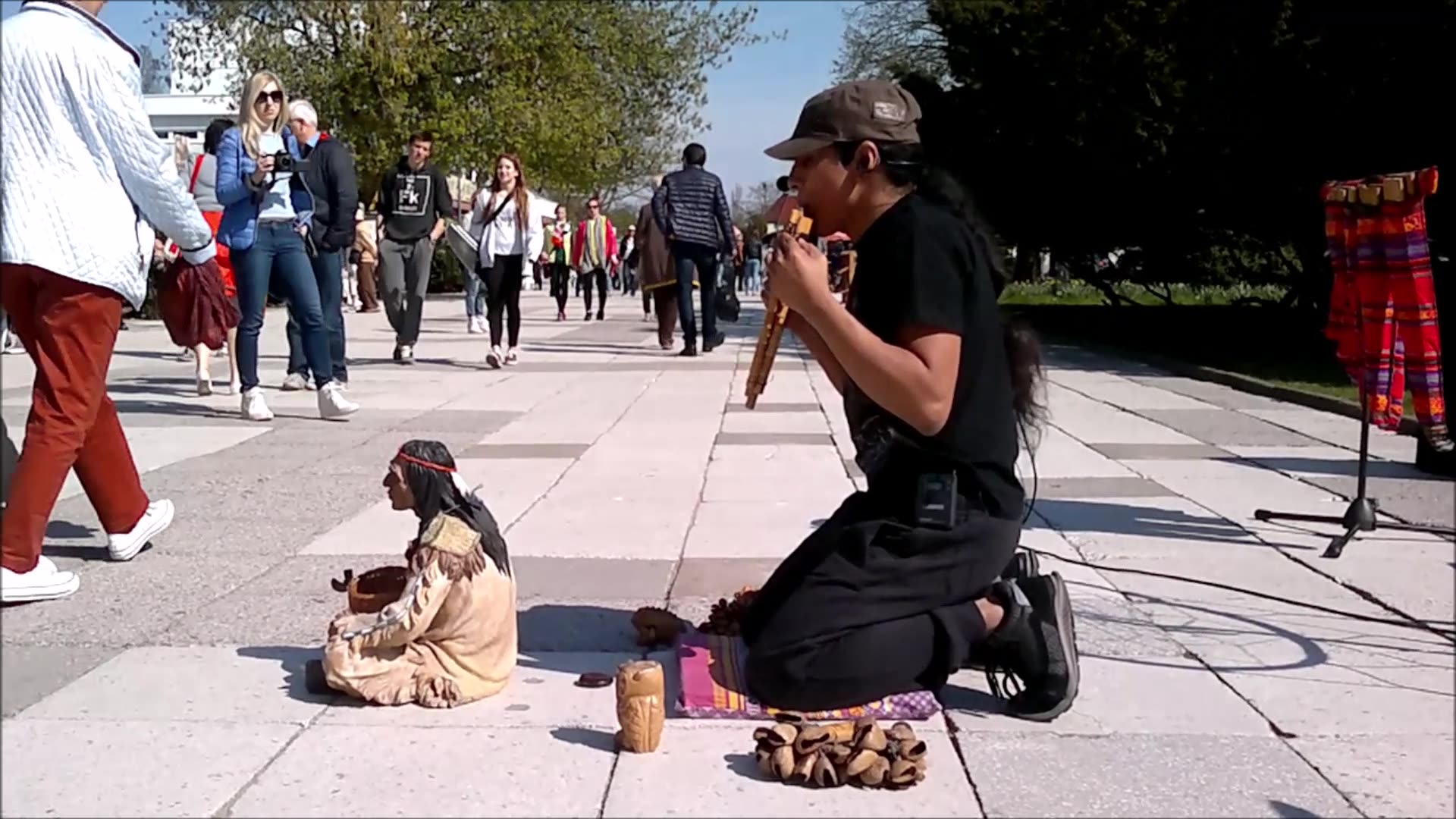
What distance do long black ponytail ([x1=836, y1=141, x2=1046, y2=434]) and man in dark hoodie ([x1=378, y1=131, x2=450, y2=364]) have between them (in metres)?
10.3

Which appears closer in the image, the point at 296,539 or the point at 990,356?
the point at 990,356

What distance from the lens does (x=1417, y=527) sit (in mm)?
5871

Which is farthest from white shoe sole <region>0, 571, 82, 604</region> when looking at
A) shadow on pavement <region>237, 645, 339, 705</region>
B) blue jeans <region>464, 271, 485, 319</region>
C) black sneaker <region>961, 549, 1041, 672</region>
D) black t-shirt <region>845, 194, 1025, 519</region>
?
blue jeans <region>464, 271, 485, 319</region>

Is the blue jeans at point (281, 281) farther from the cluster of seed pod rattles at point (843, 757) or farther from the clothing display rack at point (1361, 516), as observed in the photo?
the cluster of seed pod rattles at point (843, 757)

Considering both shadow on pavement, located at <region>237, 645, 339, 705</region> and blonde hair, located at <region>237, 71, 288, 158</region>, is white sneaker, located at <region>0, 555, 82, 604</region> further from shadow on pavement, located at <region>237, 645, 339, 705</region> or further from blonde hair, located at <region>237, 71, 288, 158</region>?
blonde hair, located at <region>237, 71, 288, 158</region>

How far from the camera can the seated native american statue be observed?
3.88 meters

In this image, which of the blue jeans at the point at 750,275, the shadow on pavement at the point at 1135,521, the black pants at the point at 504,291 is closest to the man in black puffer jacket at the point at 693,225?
the black pants at the point at 504,291

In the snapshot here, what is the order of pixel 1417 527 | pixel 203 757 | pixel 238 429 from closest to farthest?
pixel 203 757 < pixel 1417 527 < pixel 238 429

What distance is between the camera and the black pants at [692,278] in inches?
607

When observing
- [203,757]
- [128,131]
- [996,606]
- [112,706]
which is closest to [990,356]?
[996,606]

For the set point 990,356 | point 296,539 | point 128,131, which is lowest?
point 296,539

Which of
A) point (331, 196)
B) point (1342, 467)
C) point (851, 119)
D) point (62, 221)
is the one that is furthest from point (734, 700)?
point (331, 196)

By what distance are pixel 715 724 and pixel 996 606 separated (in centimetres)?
79

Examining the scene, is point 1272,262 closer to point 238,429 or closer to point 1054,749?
point 238,429
